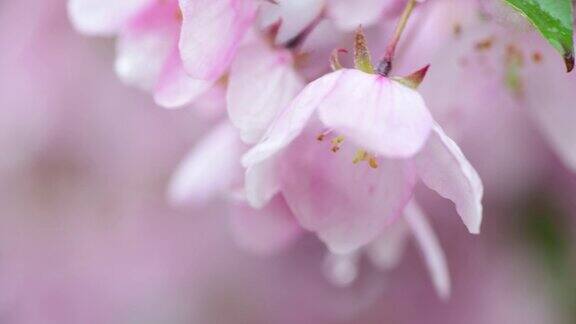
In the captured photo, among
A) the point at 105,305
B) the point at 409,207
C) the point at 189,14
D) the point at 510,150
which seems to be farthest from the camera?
the point at 105,305

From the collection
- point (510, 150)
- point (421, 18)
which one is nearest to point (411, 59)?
point (421, 18)

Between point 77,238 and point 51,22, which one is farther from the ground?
point 51,22

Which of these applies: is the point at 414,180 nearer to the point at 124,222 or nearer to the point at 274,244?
the point at 274,244

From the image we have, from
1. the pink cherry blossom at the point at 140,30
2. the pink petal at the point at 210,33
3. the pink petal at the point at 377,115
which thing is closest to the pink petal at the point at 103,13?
the pink cherry blossom at the point at 140,30

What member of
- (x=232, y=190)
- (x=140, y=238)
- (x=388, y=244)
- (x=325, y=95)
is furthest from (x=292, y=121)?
(x=140, y=238)

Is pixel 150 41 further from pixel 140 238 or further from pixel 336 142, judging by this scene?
pixel 140 238
